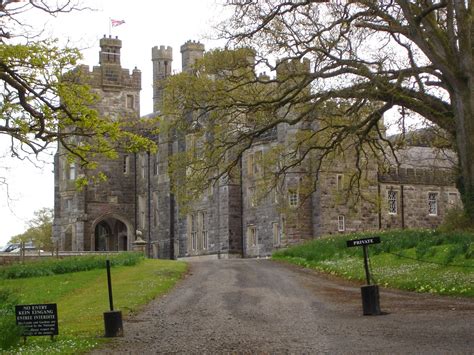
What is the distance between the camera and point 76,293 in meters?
28.9

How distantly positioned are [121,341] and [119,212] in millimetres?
55661

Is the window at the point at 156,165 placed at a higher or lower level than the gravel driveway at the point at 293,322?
higher

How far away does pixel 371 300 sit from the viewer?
18891 millimetres

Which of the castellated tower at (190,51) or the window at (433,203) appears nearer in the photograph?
the window at (433,203)

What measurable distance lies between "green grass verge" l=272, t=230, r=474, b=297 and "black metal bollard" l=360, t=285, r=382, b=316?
11.7 feet

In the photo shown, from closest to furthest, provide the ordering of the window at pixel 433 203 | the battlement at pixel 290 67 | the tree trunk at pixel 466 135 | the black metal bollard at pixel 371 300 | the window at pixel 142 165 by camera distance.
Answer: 1. the black metal bollard at pixel 371 300
2. the tree trunk at pixel 466 135
3. the battlement at pixel 290 67
4. the window at pixel 433 203
5. the window at pixel 142 165

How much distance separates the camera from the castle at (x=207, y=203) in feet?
172

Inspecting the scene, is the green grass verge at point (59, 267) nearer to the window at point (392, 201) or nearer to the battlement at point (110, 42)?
the window at point (392, 201)

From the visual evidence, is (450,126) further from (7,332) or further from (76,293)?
(7,332)

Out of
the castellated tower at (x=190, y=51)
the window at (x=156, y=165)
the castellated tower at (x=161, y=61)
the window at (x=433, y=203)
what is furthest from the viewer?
the castellated tower at (x=161, y=61)

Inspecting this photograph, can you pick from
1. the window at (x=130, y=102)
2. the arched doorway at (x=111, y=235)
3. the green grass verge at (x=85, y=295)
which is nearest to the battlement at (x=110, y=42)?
the window at (x=130, y=102)

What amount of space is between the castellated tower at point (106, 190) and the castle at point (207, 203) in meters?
0.08

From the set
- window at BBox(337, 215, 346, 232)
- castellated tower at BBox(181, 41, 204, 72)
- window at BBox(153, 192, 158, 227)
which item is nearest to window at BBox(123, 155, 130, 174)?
window at BBox(153, 192, 158, 227)

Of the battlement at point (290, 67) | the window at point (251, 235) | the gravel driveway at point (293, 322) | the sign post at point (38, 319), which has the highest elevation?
the battlement at point (290, 67)
